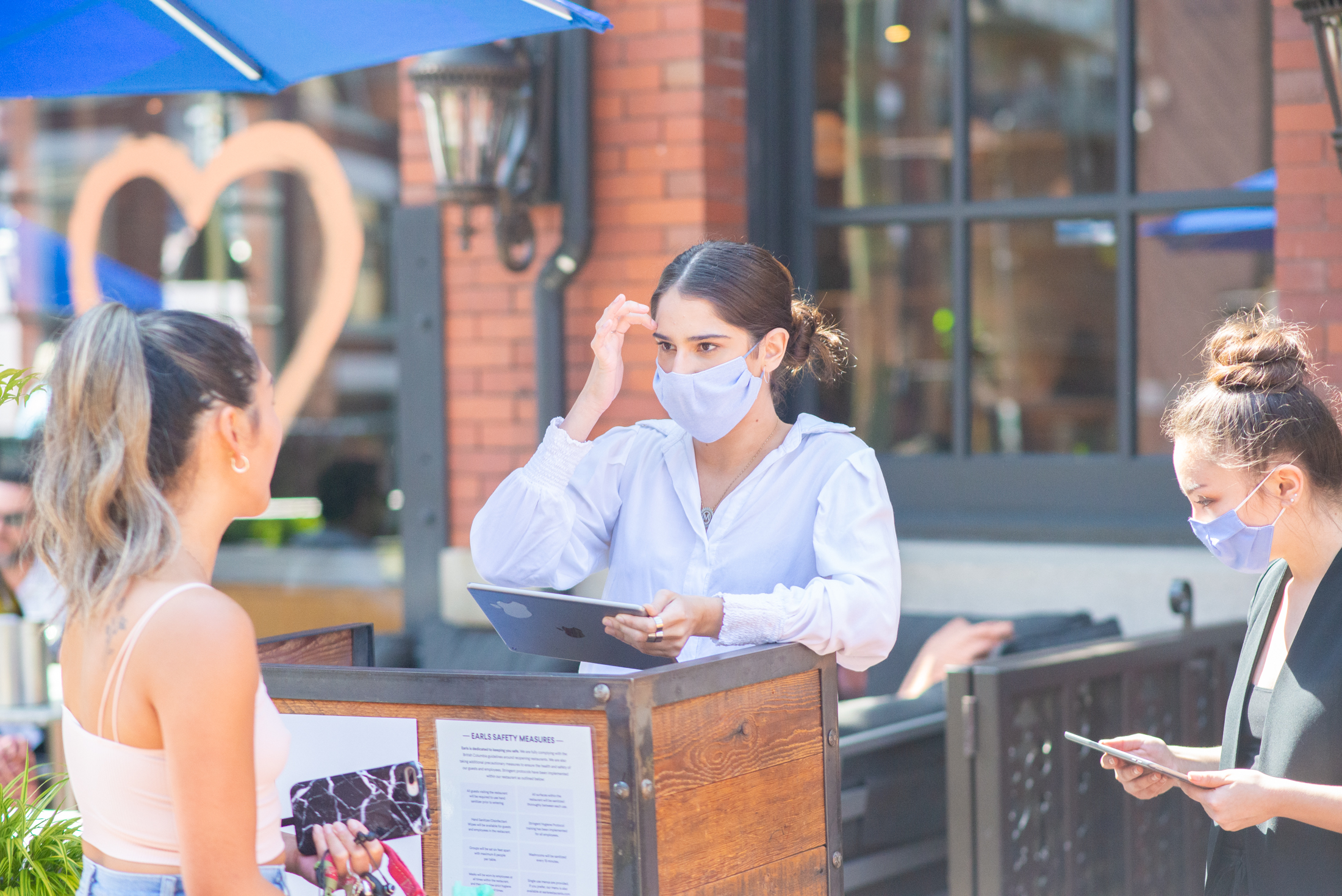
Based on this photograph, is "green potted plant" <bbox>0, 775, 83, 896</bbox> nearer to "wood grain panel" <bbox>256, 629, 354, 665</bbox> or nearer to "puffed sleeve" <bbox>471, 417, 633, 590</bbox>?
"wood grain panel" <bbox>256, 629, 354, 665</bbox>

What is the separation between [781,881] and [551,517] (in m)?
0.64

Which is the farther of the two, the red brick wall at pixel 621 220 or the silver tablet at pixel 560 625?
the red brick wall at pixel 621 220

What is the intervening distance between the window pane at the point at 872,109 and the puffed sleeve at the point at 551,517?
266 cm

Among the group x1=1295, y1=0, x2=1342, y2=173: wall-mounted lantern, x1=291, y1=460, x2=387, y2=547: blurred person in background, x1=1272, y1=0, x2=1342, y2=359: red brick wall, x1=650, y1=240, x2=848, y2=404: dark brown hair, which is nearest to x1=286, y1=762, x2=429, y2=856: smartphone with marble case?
x1=650, y1=240, x2=848, y2=404: dark brown hair

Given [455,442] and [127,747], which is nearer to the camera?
[127,747]

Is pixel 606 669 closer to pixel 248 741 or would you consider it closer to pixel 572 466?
pixel 572 466

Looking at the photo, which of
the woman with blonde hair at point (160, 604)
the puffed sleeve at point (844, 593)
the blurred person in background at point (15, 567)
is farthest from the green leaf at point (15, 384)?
the blurred person in background at point (15, 567)

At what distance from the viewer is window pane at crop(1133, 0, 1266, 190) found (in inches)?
215

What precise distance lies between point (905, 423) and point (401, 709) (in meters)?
3.35

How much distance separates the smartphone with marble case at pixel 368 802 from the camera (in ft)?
5.55

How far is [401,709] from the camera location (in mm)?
1812

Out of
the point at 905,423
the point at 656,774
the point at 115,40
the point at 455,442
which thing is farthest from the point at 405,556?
the point at 656,774

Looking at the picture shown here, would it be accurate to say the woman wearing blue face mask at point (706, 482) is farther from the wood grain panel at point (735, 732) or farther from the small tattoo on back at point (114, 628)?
the small tattoo on back at point (114, 628)

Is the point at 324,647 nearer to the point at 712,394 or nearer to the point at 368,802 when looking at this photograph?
the point at 368,802
